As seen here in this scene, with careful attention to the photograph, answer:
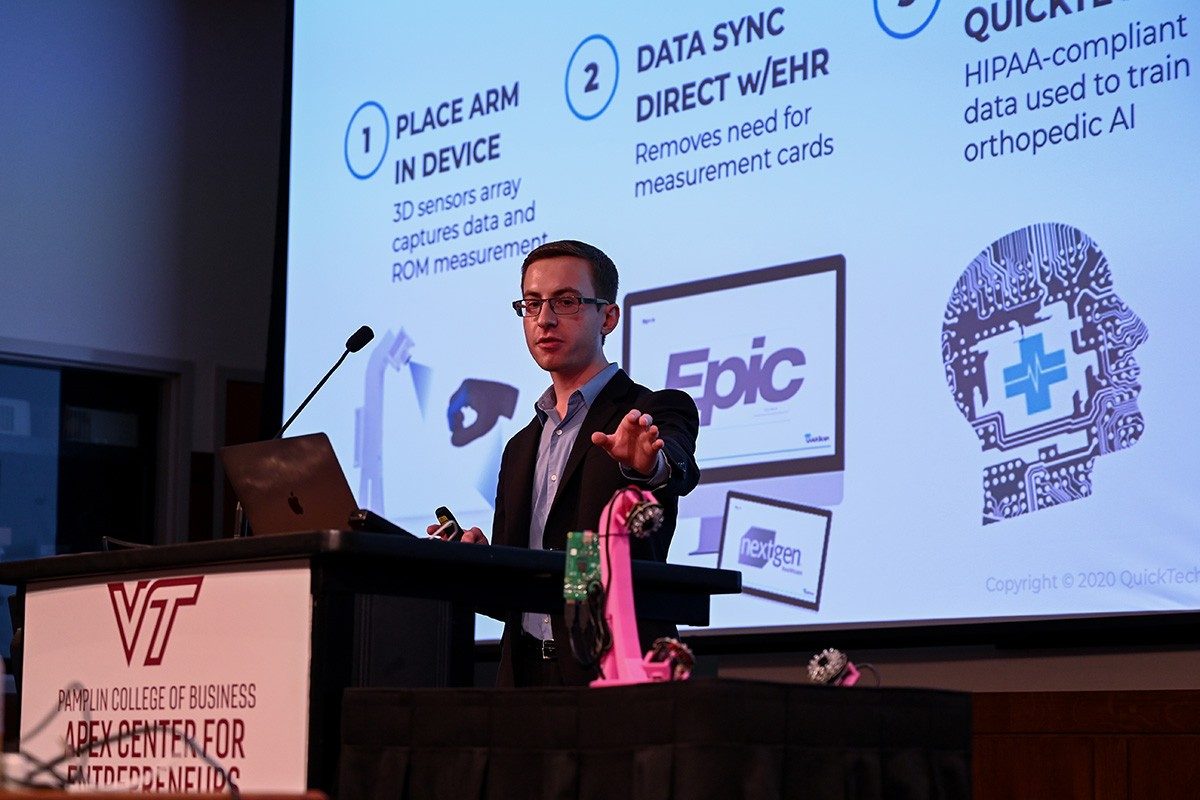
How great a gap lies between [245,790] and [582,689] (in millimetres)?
507

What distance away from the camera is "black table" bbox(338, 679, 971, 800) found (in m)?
1.68

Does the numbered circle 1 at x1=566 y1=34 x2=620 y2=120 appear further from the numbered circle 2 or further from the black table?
the black table

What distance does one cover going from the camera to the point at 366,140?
5102 millimetres

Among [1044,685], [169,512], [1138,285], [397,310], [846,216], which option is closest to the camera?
[1138,285]

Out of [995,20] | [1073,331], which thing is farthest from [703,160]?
[1073,331]

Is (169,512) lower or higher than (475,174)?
lower

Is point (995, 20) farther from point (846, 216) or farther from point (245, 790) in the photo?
point (245, 790)

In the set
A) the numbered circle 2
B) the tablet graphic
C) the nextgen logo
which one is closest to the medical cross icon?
the tablet graphic

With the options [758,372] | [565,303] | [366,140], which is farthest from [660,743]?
[366,140]

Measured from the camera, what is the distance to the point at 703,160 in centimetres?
409

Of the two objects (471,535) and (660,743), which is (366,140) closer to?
(471,535)

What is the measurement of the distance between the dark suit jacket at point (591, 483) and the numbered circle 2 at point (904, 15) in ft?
4.84

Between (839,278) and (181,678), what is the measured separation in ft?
6.81

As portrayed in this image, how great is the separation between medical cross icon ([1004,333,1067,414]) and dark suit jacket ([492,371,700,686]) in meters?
1.10
